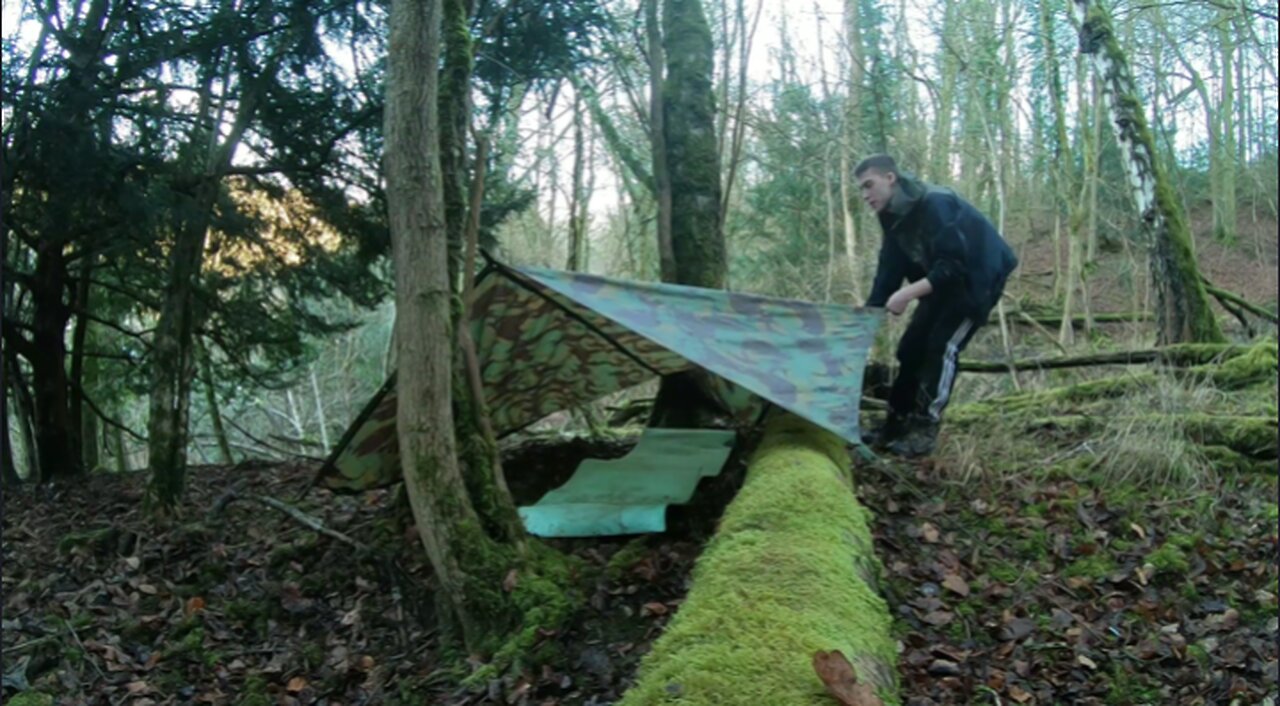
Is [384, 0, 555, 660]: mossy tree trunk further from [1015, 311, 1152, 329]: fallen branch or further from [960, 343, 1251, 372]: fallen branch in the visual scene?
[1015, 311, 1152, 329]: fallen branch

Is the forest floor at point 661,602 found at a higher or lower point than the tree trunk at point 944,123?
lower

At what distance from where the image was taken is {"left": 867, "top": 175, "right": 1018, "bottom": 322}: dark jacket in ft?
18.3

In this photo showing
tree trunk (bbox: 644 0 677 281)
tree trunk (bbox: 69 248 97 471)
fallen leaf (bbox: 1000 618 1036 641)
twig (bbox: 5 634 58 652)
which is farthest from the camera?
tree trunk (bbox: 69 248 97 471)

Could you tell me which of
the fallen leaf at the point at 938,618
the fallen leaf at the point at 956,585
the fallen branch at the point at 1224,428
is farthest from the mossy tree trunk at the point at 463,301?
the fallen branch at the point at 1224,428

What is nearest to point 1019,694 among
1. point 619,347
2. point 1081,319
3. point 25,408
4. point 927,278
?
point 927,278

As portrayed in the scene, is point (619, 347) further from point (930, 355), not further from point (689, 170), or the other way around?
point (930, 355)

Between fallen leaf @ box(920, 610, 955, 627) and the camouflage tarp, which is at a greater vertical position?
the camouflage tarp

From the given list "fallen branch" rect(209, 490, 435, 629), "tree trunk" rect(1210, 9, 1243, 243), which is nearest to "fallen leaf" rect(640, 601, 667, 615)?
"fallen branch" rect(209, 490, 435, 629)

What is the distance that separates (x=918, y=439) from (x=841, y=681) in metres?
4.36

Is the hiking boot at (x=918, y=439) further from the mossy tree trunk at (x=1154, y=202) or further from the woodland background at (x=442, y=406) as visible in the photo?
the mossy tree trunk at (x=1154, y=202)

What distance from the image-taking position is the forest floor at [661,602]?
3.55 m

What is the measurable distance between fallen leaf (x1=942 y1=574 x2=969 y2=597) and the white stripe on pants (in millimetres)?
1769

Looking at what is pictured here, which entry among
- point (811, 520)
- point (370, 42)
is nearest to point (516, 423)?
point (370, 42)

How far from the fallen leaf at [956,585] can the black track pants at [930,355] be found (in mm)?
1778
